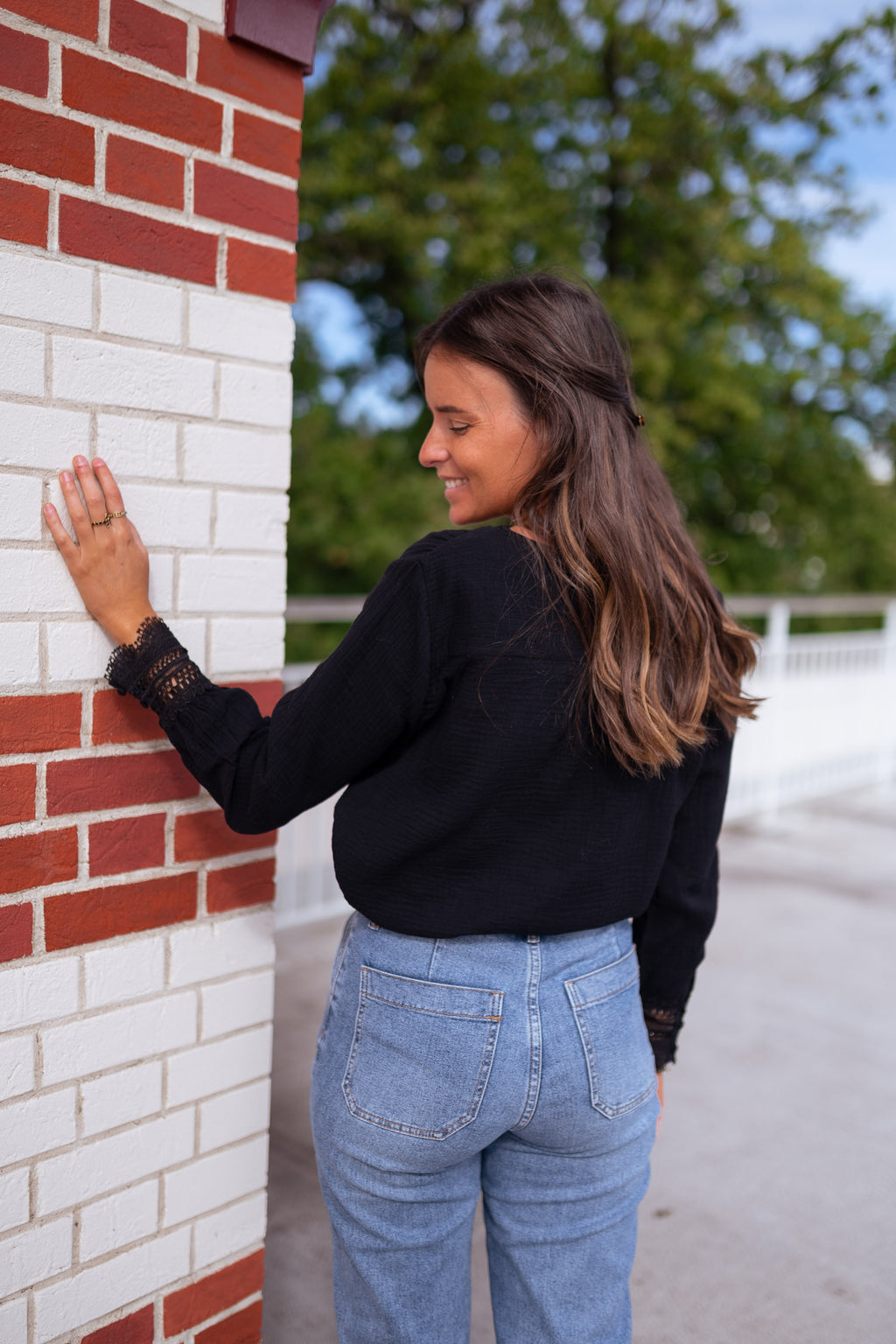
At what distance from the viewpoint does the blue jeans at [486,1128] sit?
1.28 meters

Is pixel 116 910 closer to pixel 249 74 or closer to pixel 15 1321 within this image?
pixel 15 1321

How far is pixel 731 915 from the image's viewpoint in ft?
16.6

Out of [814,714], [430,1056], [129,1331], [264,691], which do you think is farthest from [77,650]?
[814,714]

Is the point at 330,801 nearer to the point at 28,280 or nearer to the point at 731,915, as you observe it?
the point at 731,915

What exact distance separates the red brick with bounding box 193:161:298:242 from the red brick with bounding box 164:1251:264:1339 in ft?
5.29

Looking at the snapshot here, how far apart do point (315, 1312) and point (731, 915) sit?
3.24 meters

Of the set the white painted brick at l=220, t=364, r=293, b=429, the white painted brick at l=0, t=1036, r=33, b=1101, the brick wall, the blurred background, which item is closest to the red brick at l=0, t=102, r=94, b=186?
the brick wall

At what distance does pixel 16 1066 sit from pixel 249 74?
1.41 m

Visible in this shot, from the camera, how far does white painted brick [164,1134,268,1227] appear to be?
5.29 ft

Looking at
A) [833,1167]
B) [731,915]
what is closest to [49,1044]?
[833,1167]

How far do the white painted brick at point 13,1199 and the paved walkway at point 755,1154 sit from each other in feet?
3.33

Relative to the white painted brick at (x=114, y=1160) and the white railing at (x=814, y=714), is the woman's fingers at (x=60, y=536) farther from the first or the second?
the white railing at (x=814, y=714)

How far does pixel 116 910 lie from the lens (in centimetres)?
149

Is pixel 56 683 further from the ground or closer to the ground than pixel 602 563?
closer to the ground
